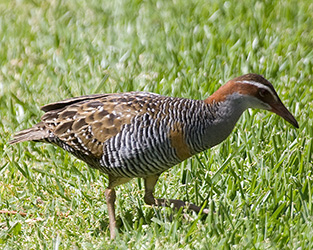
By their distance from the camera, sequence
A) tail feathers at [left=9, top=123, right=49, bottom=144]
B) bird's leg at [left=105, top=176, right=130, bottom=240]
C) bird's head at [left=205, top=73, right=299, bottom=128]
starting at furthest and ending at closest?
tail feathers at [left=9, top=123, right=49, bottom=144] < bird's leg at [left=105, top=176, right=130, bottom=240] < bird's head at [left=205, top=73, right=299, bottom=128]

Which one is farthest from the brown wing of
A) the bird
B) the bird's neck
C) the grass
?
the grass

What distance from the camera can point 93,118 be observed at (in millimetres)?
5066

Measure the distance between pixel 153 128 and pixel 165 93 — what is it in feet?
6.25

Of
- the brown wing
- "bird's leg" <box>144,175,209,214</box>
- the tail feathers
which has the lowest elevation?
"bird's leg" <box>144,175,209,214</box>

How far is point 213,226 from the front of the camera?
15.5 feet

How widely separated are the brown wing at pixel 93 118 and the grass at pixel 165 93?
0.59 meters

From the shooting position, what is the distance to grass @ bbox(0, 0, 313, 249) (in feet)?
16.0

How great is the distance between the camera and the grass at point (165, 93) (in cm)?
488

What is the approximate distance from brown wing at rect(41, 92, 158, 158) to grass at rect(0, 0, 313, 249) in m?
0.59

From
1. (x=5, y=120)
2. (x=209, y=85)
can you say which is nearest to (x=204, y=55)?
(x=209, y=85)

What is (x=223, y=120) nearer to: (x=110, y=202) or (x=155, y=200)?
(x=155, y=200)

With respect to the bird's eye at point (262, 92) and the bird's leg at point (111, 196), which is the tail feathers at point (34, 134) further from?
the bird's eye at point (262, 92)

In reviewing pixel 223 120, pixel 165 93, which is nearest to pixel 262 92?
pixel 223 120

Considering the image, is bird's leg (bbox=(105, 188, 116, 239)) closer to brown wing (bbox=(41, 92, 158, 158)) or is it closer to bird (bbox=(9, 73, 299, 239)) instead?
bird (bbox=(9, 73, 299, 239))
